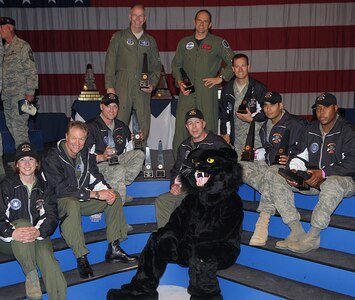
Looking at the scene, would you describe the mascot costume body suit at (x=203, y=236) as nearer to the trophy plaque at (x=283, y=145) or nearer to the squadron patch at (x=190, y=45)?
the trophy plaque at (x=283, y=145)

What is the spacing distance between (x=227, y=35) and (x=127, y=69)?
4.08 m

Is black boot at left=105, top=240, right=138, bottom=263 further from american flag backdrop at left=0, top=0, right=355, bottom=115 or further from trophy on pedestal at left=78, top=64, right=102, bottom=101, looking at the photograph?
american flag backdrop at left=0, top=0, right=355, bottom=115

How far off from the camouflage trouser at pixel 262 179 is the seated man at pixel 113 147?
1012 millimetres

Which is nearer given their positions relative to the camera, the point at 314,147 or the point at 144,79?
the point at 314,147

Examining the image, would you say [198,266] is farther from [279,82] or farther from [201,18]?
[279,82]

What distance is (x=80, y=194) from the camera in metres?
4.02

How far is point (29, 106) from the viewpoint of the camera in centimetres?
538

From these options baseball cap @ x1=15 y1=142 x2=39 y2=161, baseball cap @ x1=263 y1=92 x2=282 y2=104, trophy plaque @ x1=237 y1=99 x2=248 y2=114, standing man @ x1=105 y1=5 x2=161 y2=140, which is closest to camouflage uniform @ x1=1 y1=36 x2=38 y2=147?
standing man @ x1=105 y1=5 x2=161 y2=140

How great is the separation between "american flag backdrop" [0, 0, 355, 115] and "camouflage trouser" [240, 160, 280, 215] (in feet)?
15.6

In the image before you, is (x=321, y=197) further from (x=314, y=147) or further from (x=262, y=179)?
(x=262, y=179)

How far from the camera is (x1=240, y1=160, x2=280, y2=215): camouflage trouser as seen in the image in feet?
13.5

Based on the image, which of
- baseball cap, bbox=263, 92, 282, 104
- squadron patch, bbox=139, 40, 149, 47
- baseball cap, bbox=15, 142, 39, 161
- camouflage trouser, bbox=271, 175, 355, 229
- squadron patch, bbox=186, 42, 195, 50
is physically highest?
squadron patch, bbox=139, 40, 149, 47

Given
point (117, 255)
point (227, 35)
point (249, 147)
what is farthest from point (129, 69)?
point (227, 35)

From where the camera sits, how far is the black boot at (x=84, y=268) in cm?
388
